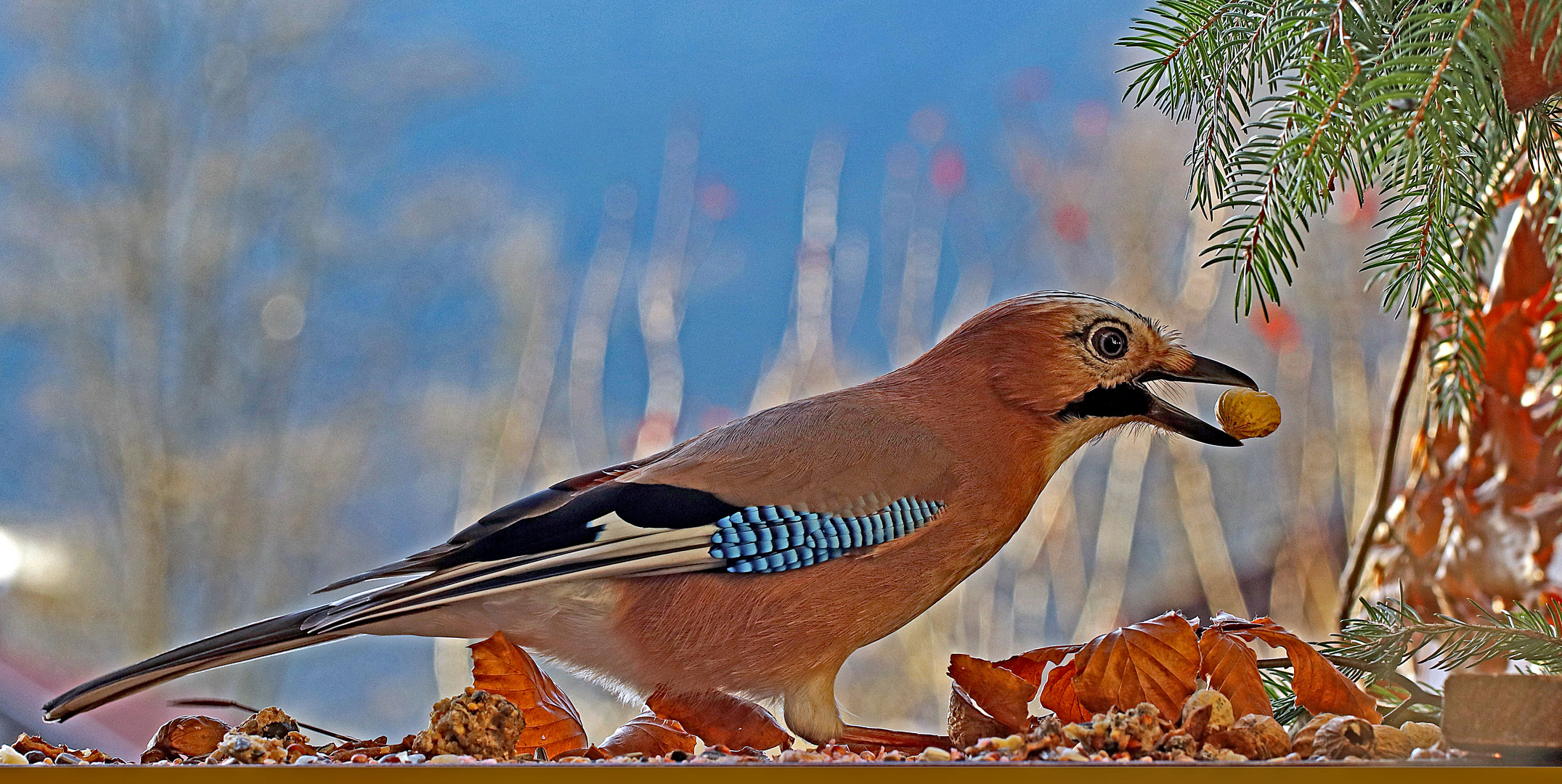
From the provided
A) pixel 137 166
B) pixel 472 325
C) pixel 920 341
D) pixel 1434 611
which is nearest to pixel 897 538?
pixel 1434 611

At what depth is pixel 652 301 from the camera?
1994mm

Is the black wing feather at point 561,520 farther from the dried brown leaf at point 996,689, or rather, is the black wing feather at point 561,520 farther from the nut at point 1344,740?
the nut at point 1344,740

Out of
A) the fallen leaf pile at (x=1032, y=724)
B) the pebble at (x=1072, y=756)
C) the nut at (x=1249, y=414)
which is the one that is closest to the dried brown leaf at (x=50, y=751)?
the fallen leaf pile at (x=1032, y=724)

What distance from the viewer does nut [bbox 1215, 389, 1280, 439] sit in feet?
2.75

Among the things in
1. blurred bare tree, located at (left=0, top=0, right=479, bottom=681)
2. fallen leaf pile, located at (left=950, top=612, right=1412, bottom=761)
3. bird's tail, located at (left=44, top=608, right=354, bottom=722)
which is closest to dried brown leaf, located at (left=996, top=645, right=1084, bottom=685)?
fallen leaf pile, located at (left=950, top=612, right=1412, bottom=761)

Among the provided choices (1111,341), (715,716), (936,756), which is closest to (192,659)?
(715,716)

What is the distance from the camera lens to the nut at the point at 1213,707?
1.99 ft

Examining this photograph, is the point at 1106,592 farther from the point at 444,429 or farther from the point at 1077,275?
the point at 444,429

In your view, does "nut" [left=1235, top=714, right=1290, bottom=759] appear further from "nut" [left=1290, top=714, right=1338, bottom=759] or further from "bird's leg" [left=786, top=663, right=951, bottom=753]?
"bird's leg" [left=786, top=663, right=951, bottom=753]

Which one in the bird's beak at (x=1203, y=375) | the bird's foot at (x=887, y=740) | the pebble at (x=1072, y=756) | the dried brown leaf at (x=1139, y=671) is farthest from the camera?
the bird's beak at (x=1203, y=375)

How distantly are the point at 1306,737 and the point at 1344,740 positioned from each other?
3cm

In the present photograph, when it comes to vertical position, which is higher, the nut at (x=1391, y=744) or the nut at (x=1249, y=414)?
the nut at (x=1249, y=414)

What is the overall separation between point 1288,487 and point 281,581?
1804mm

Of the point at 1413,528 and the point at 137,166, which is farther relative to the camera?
the point at 137,166
